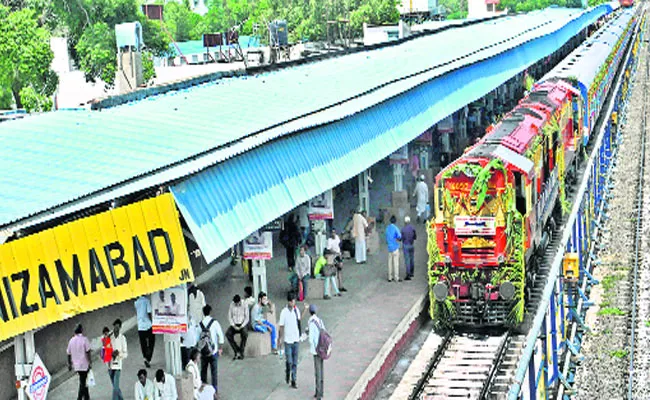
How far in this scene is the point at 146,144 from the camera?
17.3 metres

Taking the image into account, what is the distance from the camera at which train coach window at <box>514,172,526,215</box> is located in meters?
20.3

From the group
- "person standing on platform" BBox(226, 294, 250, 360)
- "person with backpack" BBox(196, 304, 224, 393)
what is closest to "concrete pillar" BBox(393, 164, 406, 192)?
"person standing on platform" BBox(226, 294, 250, 360)

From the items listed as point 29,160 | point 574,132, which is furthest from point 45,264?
point 574,132

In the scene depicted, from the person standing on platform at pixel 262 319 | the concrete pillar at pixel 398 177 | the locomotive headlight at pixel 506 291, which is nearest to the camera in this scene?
the person standing on platform at pixel 262 319

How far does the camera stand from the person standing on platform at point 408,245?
76.2ft

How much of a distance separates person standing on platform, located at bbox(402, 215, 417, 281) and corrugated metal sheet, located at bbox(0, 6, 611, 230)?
2.75 m

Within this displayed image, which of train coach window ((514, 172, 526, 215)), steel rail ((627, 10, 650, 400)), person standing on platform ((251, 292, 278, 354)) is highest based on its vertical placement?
train coach window ((514, 172, 526, 215))

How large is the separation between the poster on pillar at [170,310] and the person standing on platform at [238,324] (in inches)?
109

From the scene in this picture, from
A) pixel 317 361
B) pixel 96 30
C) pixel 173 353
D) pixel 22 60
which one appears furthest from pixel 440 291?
pixel 96 30

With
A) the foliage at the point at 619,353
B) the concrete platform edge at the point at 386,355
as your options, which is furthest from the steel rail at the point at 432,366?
the foliage at the point at 619,353

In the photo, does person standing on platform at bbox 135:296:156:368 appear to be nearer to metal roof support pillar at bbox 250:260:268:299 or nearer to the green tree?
metal roof support pillar at bbox 250:260:268:299

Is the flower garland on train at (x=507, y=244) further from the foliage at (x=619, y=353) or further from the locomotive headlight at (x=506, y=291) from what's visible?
the foliage at (x=619, y=353)

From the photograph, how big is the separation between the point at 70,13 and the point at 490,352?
4140 centimetres

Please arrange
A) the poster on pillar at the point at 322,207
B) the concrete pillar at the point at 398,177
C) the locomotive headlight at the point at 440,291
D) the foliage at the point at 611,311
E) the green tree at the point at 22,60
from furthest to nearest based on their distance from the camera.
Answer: the green tree at the point at 22,60 → the concrete pillar at the point at 398,177 → the poster on pillar at the point at 322,207 → the foliage at the point at 611,311 → the locomotive headlight at the point at 440,291
